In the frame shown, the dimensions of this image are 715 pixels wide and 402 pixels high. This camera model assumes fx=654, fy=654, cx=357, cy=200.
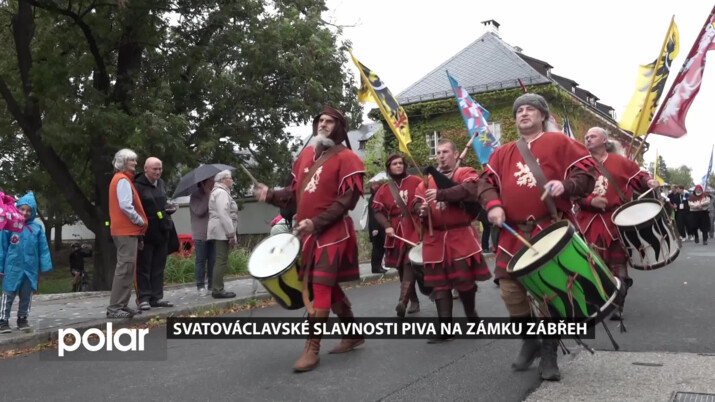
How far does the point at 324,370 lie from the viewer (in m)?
4.81

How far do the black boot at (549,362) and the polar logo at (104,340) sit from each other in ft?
12.4

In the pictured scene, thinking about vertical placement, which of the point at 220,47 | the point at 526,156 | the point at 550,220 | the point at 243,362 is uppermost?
the point at 220,47

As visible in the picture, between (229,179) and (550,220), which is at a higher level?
(229,179)

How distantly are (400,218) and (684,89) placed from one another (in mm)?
3419

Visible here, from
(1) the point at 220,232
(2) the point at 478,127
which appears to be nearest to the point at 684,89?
(2) the point at 478,127

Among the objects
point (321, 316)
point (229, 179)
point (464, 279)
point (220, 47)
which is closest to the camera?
point (321, 316)

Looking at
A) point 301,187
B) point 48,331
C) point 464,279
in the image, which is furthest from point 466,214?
point 48,331

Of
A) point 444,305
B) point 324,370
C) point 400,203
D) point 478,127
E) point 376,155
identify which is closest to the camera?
point 324,370

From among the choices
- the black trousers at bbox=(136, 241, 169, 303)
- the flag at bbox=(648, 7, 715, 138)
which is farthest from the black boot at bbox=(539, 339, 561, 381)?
the black trousers at bbox=(136, 241, 169, 303)

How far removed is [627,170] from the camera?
6750 millimetres

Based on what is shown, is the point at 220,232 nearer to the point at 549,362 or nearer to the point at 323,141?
the point at 323,141

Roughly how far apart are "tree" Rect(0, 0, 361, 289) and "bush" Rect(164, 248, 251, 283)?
1.79 meters

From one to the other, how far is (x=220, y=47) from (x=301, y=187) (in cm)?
1169

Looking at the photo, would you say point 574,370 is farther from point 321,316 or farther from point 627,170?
point 627,170
